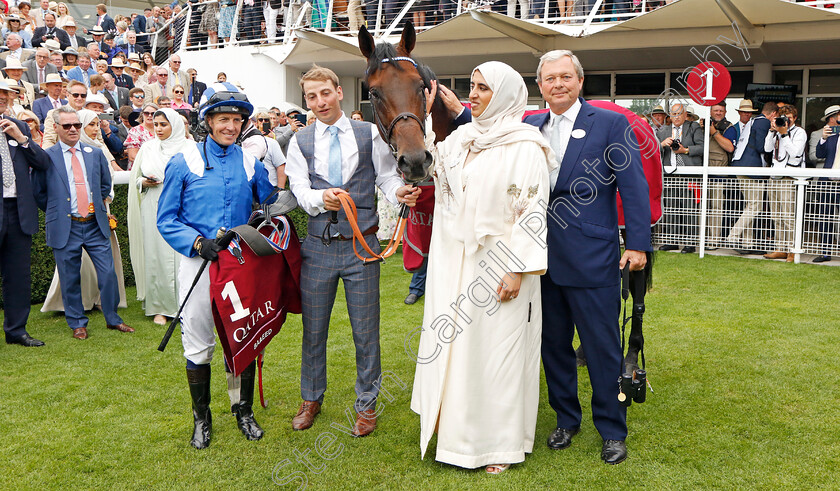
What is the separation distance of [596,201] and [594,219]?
0.28 feet

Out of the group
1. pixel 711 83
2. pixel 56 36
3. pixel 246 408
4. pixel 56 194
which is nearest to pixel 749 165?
pixel 711 83

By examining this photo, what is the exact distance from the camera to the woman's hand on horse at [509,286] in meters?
3.05

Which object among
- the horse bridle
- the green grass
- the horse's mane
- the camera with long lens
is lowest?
the green grass

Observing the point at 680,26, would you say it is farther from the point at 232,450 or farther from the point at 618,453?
the point at 232,450

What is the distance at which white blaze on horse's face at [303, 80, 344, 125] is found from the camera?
348 cm

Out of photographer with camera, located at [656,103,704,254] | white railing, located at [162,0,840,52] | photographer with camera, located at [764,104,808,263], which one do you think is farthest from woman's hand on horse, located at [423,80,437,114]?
white railing, located at [162,0,840,52]

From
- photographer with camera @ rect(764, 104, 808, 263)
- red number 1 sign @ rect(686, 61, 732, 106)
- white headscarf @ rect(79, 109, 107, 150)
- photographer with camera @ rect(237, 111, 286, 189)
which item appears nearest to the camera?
photographer with camera @ rect(237, 111, 286, 189)

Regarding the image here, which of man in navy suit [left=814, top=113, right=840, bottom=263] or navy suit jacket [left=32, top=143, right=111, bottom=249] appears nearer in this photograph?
navy suit jacket [left=32, top=143, right=111, bottom=249]

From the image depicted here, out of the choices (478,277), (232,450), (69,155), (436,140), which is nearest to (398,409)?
(232,450)

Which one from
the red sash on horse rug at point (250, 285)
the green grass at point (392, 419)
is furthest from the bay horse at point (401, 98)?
the green grass at point (392, 419)

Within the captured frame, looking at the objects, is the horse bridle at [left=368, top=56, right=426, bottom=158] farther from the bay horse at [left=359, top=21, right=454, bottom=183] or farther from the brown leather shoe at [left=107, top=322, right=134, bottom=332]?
the brown leather shoe at [left=107, top=322, right=134, bottom=332]

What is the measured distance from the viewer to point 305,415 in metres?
3.83

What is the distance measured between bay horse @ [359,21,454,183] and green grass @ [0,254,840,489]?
59.5 inches

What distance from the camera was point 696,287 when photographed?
7156 millimetres
